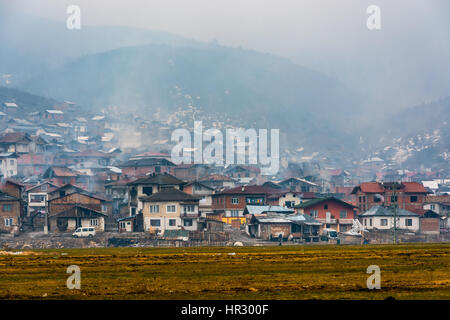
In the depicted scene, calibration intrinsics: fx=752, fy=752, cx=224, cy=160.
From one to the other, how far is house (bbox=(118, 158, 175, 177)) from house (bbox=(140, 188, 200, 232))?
226 feet

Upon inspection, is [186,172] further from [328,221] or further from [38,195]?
[328,221]

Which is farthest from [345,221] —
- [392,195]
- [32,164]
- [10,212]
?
[32,164]

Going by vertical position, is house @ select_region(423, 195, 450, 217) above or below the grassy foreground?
above

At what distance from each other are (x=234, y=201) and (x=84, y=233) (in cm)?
2738

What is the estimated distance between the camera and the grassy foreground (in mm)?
26391

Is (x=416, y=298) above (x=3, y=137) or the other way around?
the other way around

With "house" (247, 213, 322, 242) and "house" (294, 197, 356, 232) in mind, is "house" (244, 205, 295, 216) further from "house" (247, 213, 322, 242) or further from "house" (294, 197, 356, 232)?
"house" (247, 213, 322, 242)

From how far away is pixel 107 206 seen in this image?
112 metres

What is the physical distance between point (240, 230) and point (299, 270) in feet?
192

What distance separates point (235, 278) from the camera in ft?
106

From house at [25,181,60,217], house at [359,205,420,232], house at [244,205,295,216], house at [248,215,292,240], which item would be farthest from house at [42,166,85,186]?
house at [359,205,420,232]

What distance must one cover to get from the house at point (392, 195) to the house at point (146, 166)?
2337 inches
